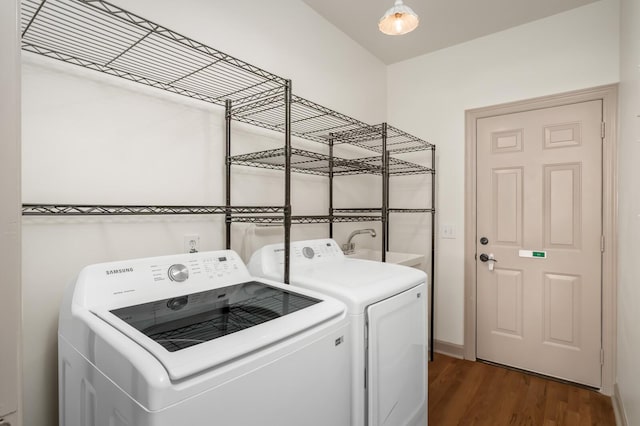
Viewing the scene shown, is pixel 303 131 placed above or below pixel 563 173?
above

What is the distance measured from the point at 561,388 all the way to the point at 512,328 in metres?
0.47

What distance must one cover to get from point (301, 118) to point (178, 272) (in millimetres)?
1411

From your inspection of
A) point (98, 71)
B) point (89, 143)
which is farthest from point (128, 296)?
point (98, 71)

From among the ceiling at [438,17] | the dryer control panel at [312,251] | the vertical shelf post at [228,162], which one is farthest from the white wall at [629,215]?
the vertical shelf post at [228,162]

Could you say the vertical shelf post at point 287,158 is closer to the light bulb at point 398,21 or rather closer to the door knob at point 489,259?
the light bulb at point 398,21

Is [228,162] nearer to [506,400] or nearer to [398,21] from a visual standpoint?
[398,21]

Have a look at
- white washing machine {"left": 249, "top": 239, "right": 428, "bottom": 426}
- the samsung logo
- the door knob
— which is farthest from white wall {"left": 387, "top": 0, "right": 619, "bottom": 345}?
the samsung logo

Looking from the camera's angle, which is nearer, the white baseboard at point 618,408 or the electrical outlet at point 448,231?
the white baseboard at point 618,408

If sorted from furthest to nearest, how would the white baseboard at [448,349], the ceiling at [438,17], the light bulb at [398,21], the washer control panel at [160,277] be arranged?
the white baseboard at [448,349] → the ceiling at [438,17] → the light bulb at [398,21] → the washer control panel at [160,277]

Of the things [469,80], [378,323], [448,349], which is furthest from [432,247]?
[378,323]

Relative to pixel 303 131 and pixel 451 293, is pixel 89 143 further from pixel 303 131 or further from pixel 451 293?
pixel 451 293

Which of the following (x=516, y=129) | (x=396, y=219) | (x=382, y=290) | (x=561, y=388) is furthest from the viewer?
(x=396, y=219)

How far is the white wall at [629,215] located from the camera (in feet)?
5.00

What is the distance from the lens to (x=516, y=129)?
8.35 feet
